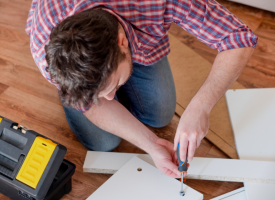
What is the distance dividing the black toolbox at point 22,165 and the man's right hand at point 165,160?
311mm

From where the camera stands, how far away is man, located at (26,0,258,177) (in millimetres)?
687

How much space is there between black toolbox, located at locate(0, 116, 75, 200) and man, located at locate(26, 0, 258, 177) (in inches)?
7.7

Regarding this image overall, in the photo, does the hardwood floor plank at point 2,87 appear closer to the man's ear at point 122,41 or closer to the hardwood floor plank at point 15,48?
the hardwood floor plank at point 15,48

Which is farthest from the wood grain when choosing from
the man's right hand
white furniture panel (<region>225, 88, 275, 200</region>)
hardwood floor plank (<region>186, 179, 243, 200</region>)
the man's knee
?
the man's right hand

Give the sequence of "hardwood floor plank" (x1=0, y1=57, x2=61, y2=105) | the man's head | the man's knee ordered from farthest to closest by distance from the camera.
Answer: "hardwood floor plank" (x1=0, y1=57, x2=61, y2=105), the man's knee, the man's head

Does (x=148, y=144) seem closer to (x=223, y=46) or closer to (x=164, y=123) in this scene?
(x=164, y=123)

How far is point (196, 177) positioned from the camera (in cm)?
111

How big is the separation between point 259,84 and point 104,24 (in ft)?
3.46

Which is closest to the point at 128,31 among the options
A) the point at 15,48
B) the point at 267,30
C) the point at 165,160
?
the point at 165,160

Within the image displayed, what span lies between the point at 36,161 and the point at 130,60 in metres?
0.45

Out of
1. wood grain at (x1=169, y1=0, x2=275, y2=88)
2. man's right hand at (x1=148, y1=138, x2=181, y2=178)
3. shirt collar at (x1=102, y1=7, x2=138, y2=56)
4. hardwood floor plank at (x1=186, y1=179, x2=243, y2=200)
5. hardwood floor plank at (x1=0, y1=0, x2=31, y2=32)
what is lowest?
hardwood floor plank at (x1=0, y1=0, x2=31, y2=32)

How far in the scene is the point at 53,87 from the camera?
1.47 meters

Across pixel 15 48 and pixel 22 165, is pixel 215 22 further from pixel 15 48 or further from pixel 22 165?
pixel 15 48

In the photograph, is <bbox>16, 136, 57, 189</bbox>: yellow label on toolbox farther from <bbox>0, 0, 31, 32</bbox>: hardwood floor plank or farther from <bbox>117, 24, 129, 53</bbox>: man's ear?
<bbox>0, 0, 31, 32</bbox>: hardwood floor plank
